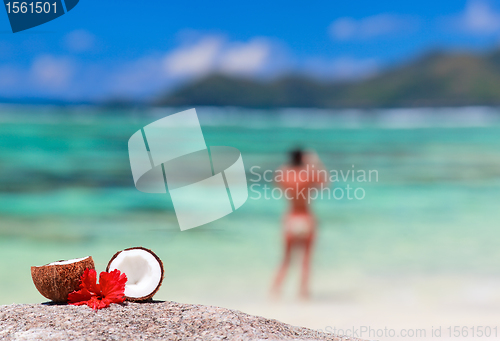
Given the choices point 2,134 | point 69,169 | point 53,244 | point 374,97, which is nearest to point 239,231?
point 53,244

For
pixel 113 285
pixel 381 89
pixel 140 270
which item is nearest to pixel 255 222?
pixel 140 270

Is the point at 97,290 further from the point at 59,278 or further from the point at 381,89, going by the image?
the point at 381,89

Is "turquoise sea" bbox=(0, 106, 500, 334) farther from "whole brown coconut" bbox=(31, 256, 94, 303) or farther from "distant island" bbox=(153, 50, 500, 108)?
"distant island" bbox=(153, 50, 500, 108)

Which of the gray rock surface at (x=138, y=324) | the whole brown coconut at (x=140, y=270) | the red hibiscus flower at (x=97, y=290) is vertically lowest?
the gray rock surface at (x=138, y=324)

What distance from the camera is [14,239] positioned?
8438mm

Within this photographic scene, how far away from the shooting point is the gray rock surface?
2.18 meters

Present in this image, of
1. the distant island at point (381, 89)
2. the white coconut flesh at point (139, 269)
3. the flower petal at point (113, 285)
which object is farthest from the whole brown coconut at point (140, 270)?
the distant island at point (381, 89)

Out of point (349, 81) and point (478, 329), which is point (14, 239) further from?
point (349, 81)

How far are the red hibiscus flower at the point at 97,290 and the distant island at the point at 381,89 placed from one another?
44733 millimetres

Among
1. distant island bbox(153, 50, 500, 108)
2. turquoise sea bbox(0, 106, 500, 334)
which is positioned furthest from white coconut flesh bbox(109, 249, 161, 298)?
distant island bbox(153, 50, 500, 108)

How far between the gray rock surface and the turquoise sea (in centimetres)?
257

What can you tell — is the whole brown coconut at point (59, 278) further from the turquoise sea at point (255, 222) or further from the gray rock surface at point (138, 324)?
the turquoise sea at point (255, 222)

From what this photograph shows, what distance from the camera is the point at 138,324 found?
7.61 feet

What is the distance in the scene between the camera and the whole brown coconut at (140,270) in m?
2.68
